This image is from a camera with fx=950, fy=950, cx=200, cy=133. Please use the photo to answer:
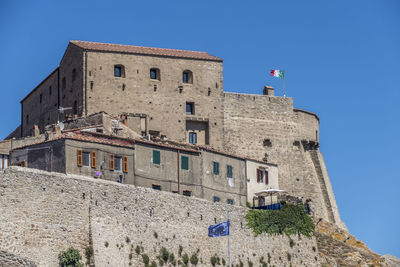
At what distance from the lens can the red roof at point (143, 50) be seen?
74812 mm

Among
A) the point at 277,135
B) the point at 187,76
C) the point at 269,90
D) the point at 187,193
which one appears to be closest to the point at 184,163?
the point at 187,193

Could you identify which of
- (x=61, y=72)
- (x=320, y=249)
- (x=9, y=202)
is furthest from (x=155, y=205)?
(x=61, y=72)

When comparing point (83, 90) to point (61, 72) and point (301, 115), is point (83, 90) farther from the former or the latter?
point (301, 115)

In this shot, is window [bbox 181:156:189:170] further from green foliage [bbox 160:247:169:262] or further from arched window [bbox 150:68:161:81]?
arched window [bbox 150:68:161:81]

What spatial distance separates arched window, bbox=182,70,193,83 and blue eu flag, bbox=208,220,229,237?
74.1 ft

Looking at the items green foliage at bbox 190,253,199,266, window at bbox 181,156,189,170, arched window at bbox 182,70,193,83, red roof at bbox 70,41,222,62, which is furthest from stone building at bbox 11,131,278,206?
red roof at bbox 70,41,222,62

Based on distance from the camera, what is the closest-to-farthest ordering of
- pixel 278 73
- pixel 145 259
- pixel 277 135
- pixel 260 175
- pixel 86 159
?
pixel 145 259, pixel 86 159, pixel 260 175, pixel 277 135, pixel 278 73

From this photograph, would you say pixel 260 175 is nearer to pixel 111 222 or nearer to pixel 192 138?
pixel 192 138

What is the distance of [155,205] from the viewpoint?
2194 inches

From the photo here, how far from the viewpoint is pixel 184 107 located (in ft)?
251

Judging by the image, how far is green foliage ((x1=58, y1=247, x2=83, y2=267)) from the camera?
48.1 metres

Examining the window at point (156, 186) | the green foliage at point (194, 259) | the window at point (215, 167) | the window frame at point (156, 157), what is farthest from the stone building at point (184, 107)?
the green foliage at point (194, 259)

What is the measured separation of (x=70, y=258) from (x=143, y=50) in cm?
3165

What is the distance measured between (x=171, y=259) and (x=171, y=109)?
74.8 ft
